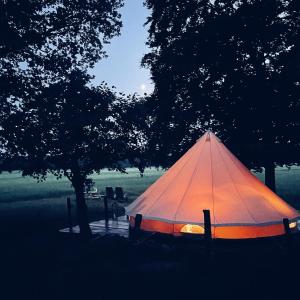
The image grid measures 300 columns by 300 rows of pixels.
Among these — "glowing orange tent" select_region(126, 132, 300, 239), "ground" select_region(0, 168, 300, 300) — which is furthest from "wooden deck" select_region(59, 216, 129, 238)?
"glowing orange tent" select_region(126, 132, 300, 239)

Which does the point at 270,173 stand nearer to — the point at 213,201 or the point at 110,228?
the point at 110,228

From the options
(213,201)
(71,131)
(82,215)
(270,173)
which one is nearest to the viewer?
(213,201)

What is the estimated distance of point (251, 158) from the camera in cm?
1614

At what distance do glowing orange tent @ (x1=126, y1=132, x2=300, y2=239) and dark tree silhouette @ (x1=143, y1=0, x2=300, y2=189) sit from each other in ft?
17.3

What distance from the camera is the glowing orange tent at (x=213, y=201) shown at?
9.02 metres

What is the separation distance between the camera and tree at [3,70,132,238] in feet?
40.5

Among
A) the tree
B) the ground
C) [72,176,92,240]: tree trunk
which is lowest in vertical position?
the ground

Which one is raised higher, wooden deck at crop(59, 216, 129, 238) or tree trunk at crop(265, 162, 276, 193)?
tree trunk at crop(265, 162, 276, 193)

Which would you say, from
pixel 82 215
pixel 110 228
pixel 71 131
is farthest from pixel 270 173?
pixel 71 131

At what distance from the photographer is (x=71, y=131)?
1291cm

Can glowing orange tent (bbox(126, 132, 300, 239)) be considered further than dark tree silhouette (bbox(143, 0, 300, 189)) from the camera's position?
No

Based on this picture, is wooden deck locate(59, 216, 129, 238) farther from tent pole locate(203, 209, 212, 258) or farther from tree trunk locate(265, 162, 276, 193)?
tree trunk locate(265, 162, 276, 193)

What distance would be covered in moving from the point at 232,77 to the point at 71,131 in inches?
286

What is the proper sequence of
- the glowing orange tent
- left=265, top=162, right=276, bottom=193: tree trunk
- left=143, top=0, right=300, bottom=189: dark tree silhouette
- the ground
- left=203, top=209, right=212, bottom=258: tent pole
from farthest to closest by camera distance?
left=265, top=162, right=276, bottom=193: tree trunk < left=143, top=0, right=300, bottom=189: dark tree silhouette < the glowing orange tent < left=203, top=209, right=212, bottom=258: tent pole < the ground
